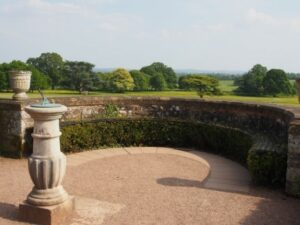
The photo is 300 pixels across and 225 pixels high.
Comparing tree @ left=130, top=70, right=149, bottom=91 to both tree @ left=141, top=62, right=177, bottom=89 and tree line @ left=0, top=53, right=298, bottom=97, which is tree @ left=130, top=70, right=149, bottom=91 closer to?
tree line @ left=0, top=53, right=298, bottom=97

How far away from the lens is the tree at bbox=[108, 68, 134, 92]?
216 feet

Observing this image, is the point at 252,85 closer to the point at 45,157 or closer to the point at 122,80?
the point at 122,80

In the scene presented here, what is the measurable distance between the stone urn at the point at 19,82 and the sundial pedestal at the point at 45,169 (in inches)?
169

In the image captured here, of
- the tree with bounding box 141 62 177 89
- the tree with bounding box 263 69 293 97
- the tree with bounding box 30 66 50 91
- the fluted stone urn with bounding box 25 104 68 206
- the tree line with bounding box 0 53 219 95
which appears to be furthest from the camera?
the tree with bounding box 141 62 177 89

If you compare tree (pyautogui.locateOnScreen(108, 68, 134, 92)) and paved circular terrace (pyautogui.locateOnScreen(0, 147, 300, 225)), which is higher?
tree (pyautogui.locateOnScreen(108, 68, 134, 92))

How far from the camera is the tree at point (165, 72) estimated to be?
8064cm

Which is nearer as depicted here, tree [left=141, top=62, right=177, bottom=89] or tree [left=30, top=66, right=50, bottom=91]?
tree [left=30, top=66, right=50, bottom=91]

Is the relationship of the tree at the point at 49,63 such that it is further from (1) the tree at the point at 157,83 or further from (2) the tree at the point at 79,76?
(1) the tree at the point at 157,83

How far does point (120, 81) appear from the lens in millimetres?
66750

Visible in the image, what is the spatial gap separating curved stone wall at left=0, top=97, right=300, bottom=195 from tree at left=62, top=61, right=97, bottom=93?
4953 cm

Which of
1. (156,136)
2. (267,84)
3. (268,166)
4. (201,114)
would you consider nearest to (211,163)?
(268,166)

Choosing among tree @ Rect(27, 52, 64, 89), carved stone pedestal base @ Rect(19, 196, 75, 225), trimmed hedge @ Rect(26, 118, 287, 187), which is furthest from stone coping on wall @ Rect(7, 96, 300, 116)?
tree @ Rect(27, 52, 64, 89)

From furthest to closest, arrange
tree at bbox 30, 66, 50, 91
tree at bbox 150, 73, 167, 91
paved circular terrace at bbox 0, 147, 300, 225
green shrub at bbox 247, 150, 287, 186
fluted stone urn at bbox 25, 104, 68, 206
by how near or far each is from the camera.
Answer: tree at bbox 150, 73, 167, 91
tree at bbox 30, 66, 50, 91
green shrub at bbox 247, 150, 287, 186
paved circular terrace at bbox 0, 147, 300, 225
fluted stone urn at bbox 25, 104, 68, 206

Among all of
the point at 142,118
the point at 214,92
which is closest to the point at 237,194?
the point at 142,118
